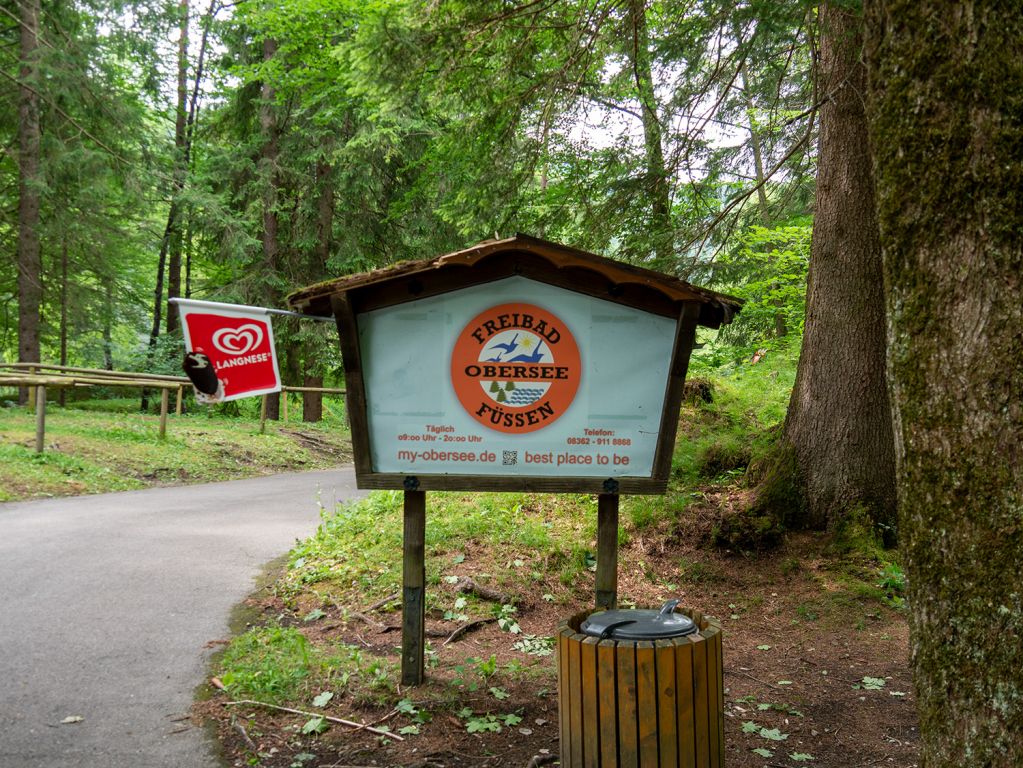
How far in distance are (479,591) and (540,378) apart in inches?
101

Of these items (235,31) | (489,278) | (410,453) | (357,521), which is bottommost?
(357,521)

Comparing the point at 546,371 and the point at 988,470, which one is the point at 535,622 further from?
the point at 988,470

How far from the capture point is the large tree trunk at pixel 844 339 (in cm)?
692

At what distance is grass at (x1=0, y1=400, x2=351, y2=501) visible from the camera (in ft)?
35.1

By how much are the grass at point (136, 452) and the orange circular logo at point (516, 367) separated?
7706mm

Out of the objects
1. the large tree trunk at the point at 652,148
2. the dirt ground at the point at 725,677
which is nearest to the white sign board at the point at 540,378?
the dirt ground at the point at 725,677

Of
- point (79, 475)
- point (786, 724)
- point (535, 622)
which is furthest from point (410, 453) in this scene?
point (79, 475)

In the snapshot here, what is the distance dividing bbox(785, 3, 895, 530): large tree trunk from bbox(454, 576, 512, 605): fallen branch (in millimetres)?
2825

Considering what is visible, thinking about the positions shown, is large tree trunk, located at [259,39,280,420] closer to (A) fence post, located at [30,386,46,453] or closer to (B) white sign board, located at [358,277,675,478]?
(A) fence post, located at [30,386,46,453]

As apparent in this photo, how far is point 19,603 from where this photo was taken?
574 centimetres

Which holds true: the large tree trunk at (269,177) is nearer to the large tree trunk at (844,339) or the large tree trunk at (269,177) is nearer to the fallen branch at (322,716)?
the large tree trunk at (844,339)

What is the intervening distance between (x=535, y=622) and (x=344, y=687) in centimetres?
192

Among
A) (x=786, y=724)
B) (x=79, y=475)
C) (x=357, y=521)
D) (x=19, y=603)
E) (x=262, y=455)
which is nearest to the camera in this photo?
(x=786, y=724)

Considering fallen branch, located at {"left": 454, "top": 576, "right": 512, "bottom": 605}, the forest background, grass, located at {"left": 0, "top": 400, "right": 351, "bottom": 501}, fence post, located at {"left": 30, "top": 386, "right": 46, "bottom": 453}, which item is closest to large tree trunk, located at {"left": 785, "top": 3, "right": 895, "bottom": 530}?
the forest background
